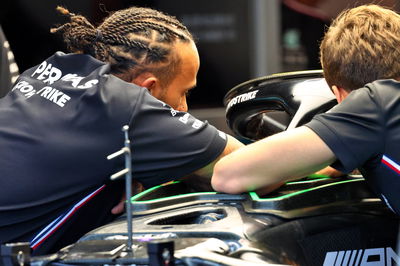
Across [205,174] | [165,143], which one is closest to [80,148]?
[165,143]

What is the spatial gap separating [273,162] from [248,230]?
8.9 inches

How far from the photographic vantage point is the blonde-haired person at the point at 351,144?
2016 mm

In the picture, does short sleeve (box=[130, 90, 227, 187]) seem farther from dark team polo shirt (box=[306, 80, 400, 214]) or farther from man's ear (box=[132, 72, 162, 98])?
dark team polo shirt (box=[306, 80, 400, 214])

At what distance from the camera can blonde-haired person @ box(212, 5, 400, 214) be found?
6.61 feet

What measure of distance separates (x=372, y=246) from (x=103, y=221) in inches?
29.6

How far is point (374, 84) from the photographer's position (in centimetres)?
207

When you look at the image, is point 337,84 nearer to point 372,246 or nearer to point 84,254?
point 372,246

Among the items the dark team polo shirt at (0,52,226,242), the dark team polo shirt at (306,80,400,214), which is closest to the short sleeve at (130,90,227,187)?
the dark team polo shirt at (0,52,226,242)

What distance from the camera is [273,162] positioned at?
2062mm

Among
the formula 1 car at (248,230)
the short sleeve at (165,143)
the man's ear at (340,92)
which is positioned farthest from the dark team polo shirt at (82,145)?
the man's ear at (340,92)

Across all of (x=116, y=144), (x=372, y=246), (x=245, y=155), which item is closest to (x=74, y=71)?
(x=116, y=144)

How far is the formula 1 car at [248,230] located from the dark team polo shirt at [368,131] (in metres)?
0.12

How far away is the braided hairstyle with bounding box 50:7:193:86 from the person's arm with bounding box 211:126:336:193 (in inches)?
18.4

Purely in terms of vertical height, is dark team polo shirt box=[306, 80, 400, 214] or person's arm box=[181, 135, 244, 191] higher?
dark team polo shirt box=[306, 80, 400, 214]
